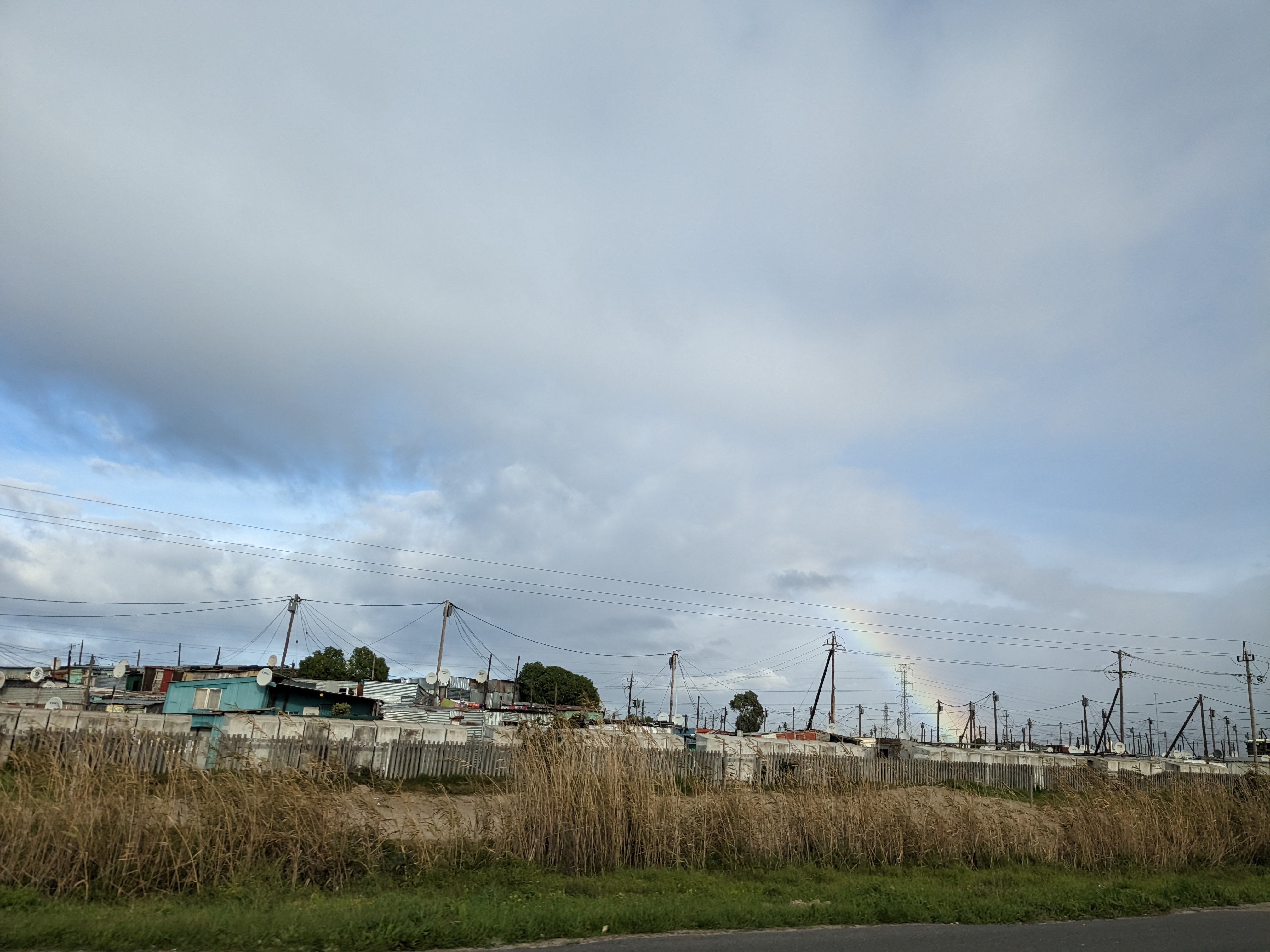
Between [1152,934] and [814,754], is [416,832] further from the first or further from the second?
[1152,934]

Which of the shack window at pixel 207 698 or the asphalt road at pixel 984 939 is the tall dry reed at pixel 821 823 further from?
the shack window at pixel 207 698

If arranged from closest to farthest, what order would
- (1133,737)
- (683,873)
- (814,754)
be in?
(683,873) < (814,754) < (1133,737)

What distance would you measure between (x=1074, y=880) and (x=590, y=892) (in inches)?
372

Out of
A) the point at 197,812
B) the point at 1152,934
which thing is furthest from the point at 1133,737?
the point at 197,812

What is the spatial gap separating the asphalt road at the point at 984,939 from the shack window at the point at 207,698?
4002 cm

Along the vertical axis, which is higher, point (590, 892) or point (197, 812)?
point (197, 812)

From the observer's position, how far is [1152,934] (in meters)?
10.7

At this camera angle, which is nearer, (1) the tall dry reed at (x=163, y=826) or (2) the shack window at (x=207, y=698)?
(1) the tall dry reed at (x=163, y=826)

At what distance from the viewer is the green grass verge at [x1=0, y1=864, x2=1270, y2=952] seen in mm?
8414

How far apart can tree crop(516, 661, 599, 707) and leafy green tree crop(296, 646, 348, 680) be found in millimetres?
19590

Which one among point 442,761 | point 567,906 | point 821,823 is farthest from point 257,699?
point 567,906

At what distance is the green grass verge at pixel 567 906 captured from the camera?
841 cm

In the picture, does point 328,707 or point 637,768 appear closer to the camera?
point 637,768

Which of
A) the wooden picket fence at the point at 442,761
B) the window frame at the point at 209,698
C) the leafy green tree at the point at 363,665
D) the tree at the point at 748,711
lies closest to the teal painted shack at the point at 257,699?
the window frame at the point at 209,698
